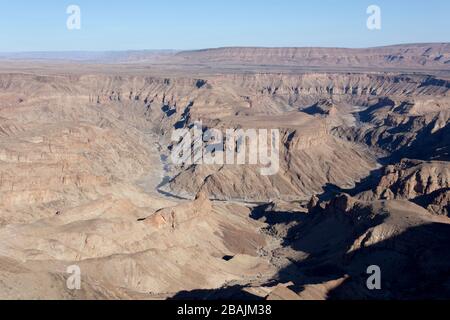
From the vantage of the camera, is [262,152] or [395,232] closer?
[395,232]

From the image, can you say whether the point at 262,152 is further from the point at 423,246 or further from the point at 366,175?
the point at 423,246

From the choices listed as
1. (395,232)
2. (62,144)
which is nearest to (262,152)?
(62,144)

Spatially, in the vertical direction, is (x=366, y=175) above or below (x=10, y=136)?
below

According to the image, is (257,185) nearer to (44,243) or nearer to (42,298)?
(44,243)

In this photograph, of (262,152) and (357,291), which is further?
(262,152)

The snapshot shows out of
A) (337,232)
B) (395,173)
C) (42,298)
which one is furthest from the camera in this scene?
(395,173)
